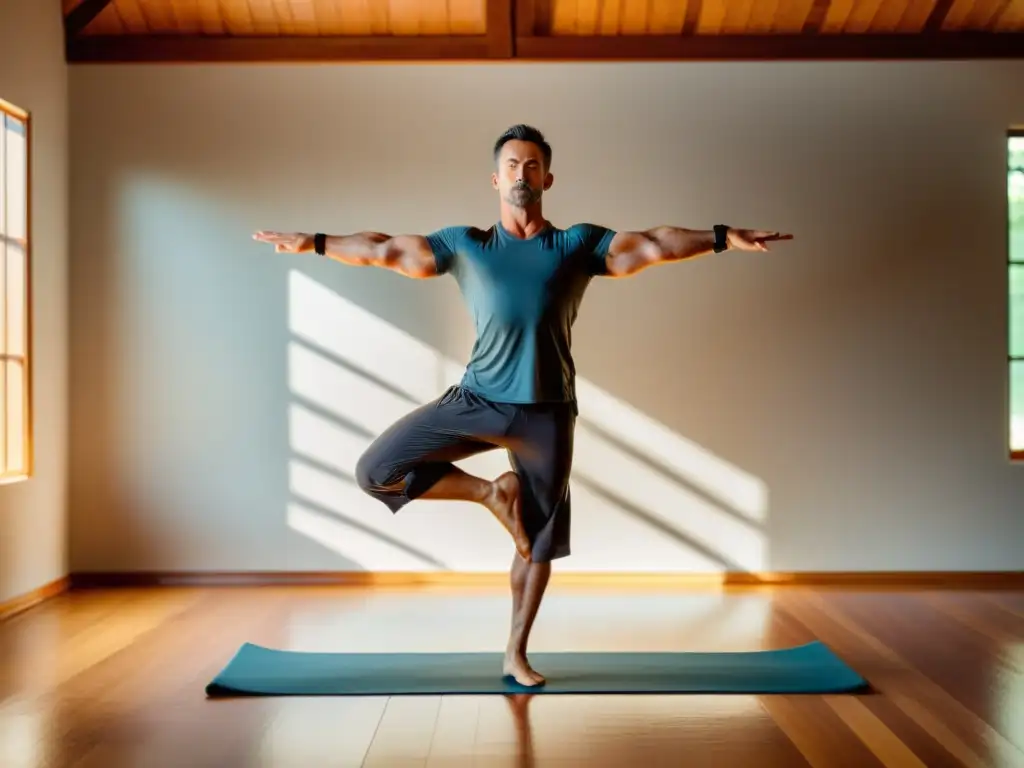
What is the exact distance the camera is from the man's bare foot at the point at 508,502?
3.44 m

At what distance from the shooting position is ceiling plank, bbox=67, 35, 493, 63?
5.54 m

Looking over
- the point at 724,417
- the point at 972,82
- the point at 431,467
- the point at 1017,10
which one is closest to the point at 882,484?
the point at 724,417

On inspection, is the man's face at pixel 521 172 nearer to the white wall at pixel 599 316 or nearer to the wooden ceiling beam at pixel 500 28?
the white wall at pixel 599 316

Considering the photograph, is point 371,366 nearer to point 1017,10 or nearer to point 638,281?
point 638,281

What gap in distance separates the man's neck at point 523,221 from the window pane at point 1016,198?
331cm

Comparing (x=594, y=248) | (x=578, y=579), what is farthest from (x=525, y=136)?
(x=578, y=579)

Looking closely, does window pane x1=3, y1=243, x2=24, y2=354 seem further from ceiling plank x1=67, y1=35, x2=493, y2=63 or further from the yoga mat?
the yoga mat

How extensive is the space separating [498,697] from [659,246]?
1.53 m

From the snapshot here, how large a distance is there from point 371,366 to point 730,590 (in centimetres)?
215

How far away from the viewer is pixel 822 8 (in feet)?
17.9

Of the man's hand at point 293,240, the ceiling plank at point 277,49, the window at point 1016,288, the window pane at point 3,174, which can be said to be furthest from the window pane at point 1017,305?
the window pane at point 3,174

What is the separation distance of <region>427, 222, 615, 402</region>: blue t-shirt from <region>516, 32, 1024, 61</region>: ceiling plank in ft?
7.67

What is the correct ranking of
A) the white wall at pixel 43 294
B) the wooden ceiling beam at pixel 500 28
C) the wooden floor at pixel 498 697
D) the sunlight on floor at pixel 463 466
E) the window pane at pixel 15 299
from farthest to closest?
the sunlight on floor at pixel 463 466 < the wooden ceiling beam at pixel 500 28 < the window pane at pixel 15 299 < the white wall at pixel 43 294 < the wooden floor at pixel 498 697

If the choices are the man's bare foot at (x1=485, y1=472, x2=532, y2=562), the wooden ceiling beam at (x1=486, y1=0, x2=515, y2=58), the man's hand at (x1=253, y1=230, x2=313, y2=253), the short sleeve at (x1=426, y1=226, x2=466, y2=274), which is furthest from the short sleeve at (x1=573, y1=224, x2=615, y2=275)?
the wooden ceiling beam at (x1=486, y1=0, x2=515, y2=58)
